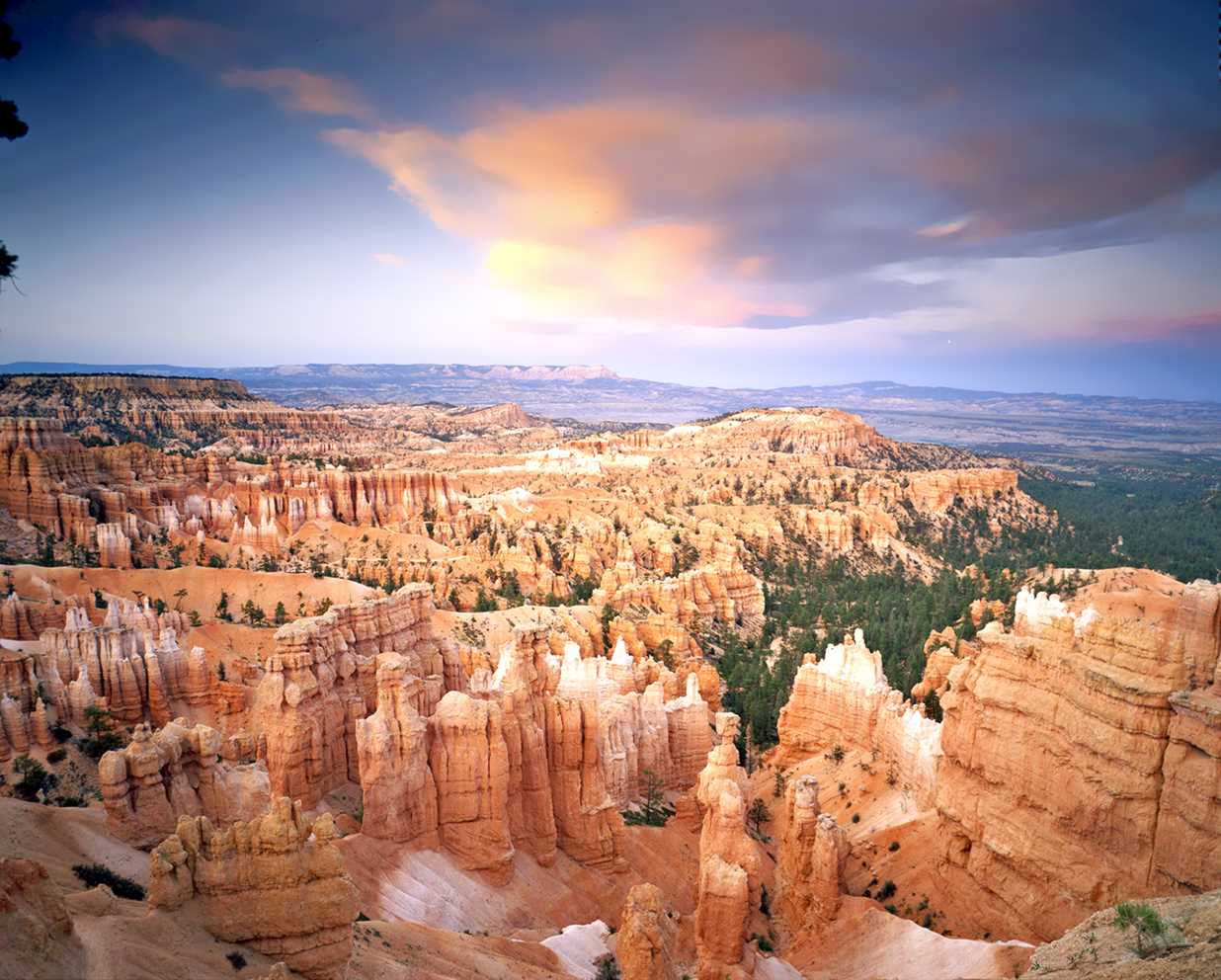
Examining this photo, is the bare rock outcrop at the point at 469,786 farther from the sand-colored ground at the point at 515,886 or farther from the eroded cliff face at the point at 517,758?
the sand-colored ground at the point at 515,886

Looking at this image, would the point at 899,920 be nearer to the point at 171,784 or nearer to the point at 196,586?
the point at 171,784

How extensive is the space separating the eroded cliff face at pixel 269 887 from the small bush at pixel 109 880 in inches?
93.1

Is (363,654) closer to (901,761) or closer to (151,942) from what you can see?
(151,942)

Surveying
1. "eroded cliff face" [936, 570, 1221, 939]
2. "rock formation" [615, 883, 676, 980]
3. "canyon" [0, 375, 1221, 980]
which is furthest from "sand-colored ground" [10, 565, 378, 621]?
"eroded cliff face" [936, 570, 1221, 939]

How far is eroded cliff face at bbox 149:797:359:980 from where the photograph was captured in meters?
12.9

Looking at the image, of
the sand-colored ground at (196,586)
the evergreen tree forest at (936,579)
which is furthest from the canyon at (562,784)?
the evergreen tree forest at (936,579)

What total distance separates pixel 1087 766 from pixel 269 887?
16263 millimetres

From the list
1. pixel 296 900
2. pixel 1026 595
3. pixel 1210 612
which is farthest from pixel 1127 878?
pixel 1026 595

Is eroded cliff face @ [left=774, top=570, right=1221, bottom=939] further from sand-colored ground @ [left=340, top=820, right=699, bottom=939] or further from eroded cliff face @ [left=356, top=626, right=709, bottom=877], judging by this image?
eroded cliff face @ [left=356, top=626, right=709, bottom=877]

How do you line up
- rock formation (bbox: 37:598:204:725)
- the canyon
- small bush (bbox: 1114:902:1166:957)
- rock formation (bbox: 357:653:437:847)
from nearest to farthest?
small bush (bbox: 1114:902:1166:957)
the canyon
rock formation (bbox: 357:653:437:847)
rock formation (bbox: 37:598:204:725)

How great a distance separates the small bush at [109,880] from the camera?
14.2 m

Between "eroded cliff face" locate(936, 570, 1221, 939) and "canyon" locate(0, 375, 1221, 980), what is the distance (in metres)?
0.07

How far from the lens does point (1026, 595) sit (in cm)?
4622

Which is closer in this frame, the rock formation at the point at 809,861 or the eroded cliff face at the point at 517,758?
the rock formation at the point at 809,861
